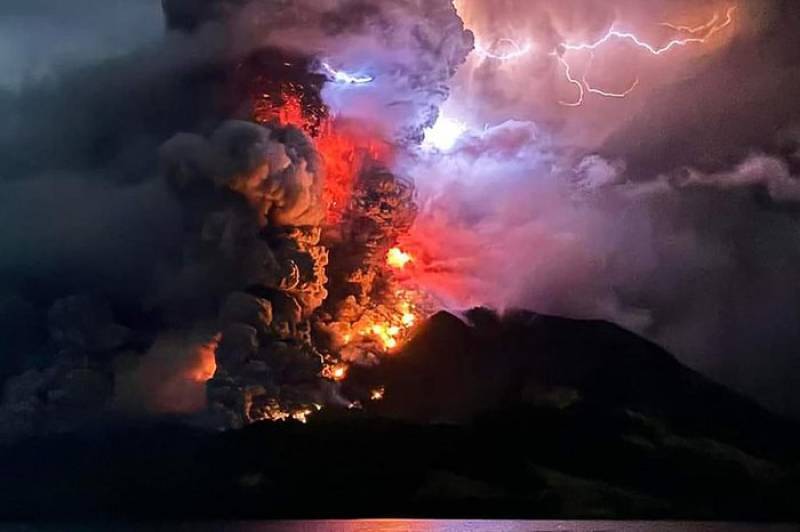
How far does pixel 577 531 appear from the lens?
167 meters

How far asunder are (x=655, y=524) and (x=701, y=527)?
11009 millimetres

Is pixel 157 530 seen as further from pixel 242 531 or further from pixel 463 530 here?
pixel 463 530

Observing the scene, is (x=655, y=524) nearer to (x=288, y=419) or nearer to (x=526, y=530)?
(x=526, y=530)

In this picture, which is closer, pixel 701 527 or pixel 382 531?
pixel 382 531

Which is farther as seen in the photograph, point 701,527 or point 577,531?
point 701,527

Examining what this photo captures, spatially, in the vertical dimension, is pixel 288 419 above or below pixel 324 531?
above

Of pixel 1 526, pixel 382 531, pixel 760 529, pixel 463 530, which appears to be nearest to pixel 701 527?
pixel 760 529

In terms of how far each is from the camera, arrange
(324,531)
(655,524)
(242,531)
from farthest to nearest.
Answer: (655,524) < (242,531) < (324,531)

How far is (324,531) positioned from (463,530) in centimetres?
1899

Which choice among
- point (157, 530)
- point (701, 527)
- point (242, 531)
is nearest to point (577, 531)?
point (701, 527)

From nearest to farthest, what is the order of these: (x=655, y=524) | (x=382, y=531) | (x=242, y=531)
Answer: (x=382, y=531)
(x=242, y=531)
(x=655, y=524)

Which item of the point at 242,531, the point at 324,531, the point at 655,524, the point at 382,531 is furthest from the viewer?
the point at 655,524

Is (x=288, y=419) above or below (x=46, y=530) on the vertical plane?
above

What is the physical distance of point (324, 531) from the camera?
16375cm
